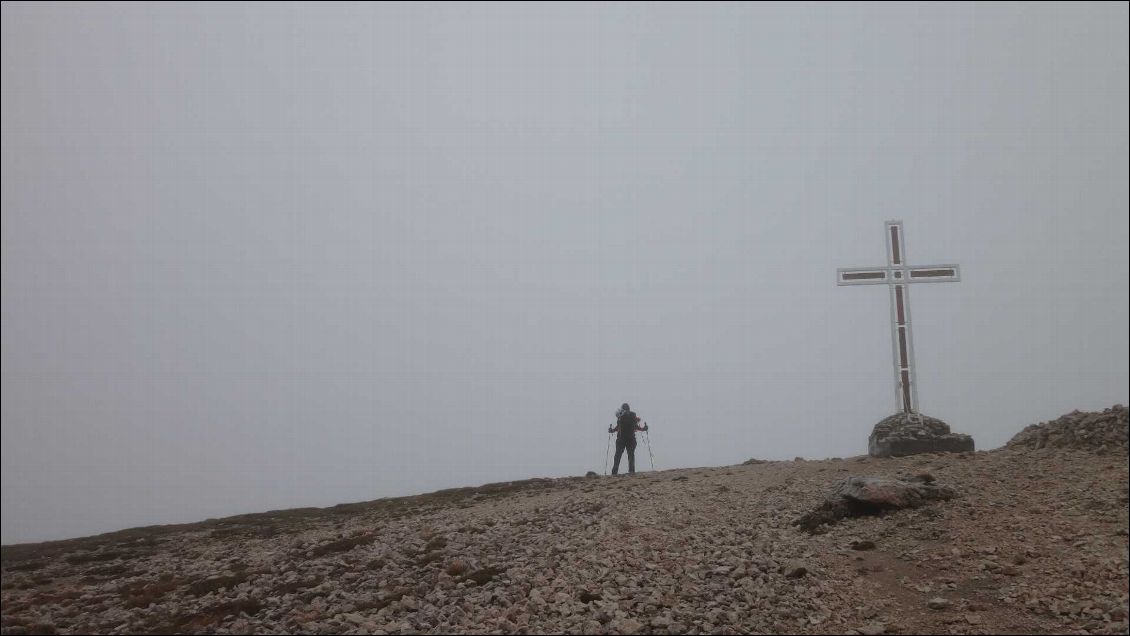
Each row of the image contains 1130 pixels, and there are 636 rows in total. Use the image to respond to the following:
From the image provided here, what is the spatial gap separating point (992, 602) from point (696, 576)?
18.4 feet

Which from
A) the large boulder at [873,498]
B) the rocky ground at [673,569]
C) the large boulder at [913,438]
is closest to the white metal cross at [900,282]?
the large boulder at [913,438]

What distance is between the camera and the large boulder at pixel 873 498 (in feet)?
58.6

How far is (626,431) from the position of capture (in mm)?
32281

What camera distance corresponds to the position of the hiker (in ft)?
106

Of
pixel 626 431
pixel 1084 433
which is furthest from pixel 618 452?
pixel 1084 433

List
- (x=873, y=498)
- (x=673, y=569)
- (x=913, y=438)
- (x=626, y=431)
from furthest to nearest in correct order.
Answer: (x=626, y=431), (x=913, y=438), (x=873, y=498), (x=673, y=569)

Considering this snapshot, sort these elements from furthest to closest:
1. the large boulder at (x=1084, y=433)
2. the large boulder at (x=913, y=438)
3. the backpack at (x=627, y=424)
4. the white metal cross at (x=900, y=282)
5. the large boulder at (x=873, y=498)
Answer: the backpack at (x=627, y=424) → the white metal cross at (x=900, y=282) → the large boulder at (x=913, y=438) → the large boulder at (x=1084, y=433) → the large boulder at (x=873, y=498)

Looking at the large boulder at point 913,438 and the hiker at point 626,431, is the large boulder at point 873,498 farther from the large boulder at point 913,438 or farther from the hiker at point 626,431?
the hiker at point 626,431

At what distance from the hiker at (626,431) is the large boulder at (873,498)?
14.1m

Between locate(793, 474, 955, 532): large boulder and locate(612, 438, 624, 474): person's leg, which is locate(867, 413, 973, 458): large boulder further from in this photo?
locate(612, 438, 624, 474): person's leg

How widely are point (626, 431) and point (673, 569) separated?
17.0 m

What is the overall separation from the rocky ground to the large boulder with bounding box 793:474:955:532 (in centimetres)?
34

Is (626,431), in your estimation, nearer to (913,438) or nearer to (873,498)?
(913,438)

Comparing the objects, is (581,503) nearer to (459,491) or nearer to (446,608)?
(446,608)
